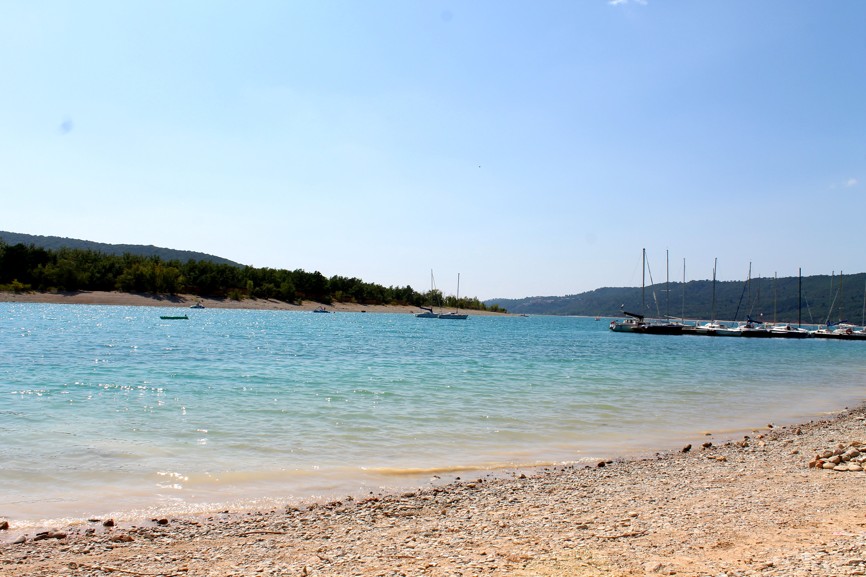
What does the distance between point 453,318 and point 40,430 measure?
124 metres

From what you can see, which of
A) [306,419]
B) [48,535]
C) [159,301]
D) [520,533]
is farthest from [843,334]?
[159,301]

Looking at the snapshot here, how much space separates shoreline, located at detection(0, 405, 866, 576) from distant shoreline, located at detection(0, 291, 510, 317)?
124m

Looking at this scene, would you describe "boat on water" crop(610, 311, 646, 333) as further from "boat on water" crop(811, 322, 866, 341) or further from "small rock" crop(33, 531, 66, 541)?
"small rock" crop(33, 531, 66, 541)

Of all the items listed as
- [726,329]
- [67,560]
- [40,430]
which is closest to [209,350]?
[40,430]

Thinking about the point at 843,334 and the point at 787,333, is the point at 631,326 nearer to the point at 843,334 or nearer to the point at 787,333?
the point at 787,333

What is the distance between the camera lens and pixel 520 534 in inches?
250

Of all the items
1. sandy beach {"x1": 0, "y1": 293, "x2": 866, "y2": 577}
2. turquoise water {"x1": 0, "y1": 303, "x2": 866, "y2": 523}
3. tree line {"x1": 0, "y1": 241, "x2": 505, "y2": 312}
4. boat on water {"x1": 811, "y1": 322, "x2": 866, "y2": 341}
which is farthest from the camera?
tree line {"x1": 0, "y1": 241, "x2": 505, "y2": 312}

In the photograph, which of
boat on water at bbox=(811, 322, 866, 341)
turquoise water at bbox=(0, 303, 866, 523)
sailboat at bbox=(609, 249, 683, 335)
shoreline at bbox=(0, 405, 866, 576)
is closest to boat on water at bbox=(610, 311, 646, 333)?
sailboat at bbox=(609, 249, 683, 335)

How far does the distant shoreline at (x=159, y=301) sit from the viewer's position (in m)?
112

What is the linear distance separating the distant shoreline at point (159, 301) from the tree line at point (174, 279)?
1807 millimetres

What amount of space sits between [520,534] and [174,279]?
137699 millimetres

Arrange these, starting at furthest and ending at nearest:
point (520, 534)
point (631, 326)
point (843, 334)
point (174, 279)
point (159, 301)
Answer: point (174, 279) → point (159, 301) → point (631, 326) → point (843, 334) → point (520, 534)

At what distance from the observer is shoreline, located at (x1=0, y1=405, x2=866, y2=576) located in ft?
17.4

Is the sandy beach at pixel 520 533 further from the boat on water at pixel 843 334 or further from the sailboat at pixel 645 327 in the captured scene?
the boat on water at pixel 843 334
